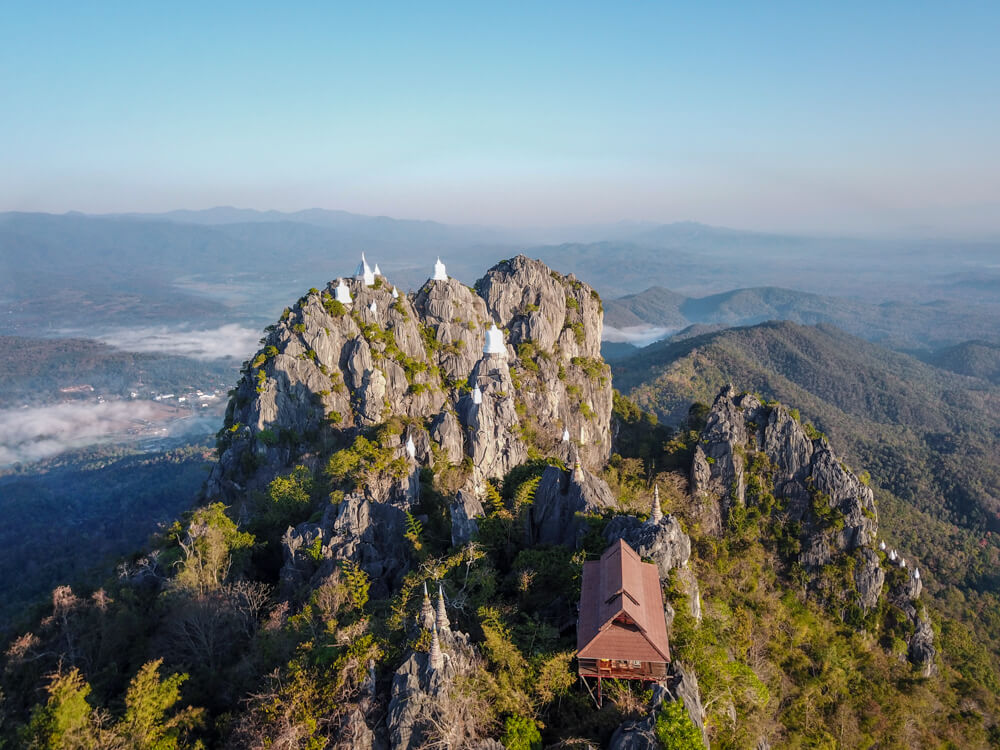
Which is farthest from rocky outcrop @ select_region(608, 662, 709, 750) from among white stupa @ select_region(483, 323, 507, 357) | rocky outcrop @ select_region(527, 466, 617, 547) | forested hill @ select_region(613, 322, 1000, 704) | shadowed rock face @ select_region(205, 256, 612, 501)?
forested hill @ select_region(613, 322, 1000, 704)

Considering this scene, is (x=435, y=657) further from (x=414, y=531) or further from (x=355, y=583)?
(x=414, y=531)

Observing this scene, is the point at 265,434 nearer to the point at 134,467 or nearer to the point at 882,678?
the point at 882,678

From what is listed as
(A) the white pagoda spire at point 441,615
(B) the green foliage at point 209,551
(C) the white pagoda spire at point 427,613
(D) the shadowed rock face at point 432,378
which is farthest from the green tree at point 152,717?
(D) the shadowed rock face at point 432,378

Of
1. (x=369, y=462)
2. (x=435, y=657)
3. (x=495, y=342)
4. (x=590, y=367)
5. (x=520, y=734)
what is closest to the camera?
(x=520, y=734)

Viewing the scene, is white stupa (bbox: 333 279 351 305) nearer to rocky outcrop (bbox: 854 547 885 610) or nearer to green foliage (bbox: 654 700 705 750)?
green foliage (bbox: 654 700 705 750)

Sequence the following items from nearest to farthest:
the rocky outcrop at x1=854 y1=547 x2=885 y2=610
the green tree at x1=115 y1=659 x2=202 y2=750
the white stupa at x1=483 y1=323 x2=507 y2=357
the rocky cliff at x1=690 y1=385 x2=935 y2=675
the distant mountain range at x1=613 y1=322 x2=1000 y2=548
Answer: the green tree at x1=115 y1=659 x2=202 y2=750, the rocky outcrop at x1=854 y1=547 x2=885 y2=610, the rocky cliff at x1=690 y1=385 x2=935 y2=675, the white stupa at x1=483 y1=323 x2=507 y2=357, the distant mountain range at x1=613 y1=322 x2=1000 y2=548

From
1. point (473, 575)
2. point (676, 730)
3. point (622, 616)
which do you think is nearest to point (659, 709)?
point (676, 730)
